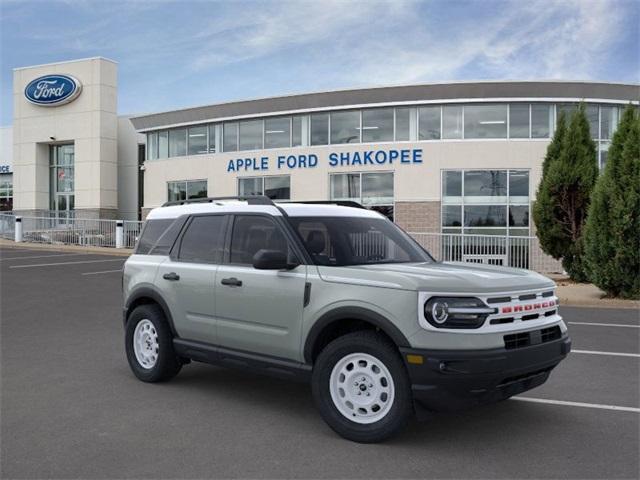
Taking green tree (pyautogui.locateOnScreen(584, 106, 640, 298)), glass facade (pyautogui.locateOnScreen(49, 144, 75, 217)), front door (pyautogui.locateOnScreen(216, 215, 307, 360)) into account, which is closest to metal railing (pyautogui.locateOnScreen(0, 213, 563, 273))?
front door (pyautogui.locateOnScreen(216, 215, 307, 360))

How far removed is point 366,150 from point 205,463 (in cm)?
2228

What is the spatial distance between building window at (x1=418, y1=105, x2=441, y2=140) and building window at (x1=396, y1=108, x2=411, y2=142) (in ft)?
1.42

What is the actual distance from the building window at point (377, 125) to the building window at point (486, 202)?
2848 mm

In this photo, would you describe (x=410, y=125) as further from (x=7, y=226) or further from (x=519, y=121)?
(x=7, y=226)

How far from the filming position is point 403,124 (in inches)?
997

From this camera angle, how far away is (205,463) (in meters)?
4.19

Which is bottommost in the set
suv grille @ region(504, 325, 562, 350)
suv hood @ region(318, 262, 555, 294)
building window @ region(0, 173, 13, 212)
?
suv grille @ region(504, 325, 562, 350)

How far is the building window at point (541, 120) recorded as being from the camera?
24.0 metres

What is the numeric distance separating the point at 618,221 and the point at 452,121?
12.5m

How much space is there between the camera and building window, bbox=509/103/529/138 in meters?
24.1

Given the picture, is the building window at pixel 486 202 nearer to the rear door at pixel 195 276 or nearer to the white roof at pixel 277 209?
the white roof at pixel 277 209

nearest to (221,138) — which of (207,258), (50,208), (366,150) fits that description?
(366,150)

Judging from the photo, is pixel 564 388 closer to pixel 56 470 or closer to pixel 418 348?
pixel 418 348

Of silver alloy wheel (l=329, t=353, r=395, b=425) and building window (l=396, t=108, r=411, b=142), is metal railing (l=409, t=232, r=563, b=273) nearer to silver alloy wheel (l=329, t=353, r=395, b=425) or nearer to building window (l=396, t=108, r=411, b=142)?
building window (l=396, t=108, r=411, b=142)
